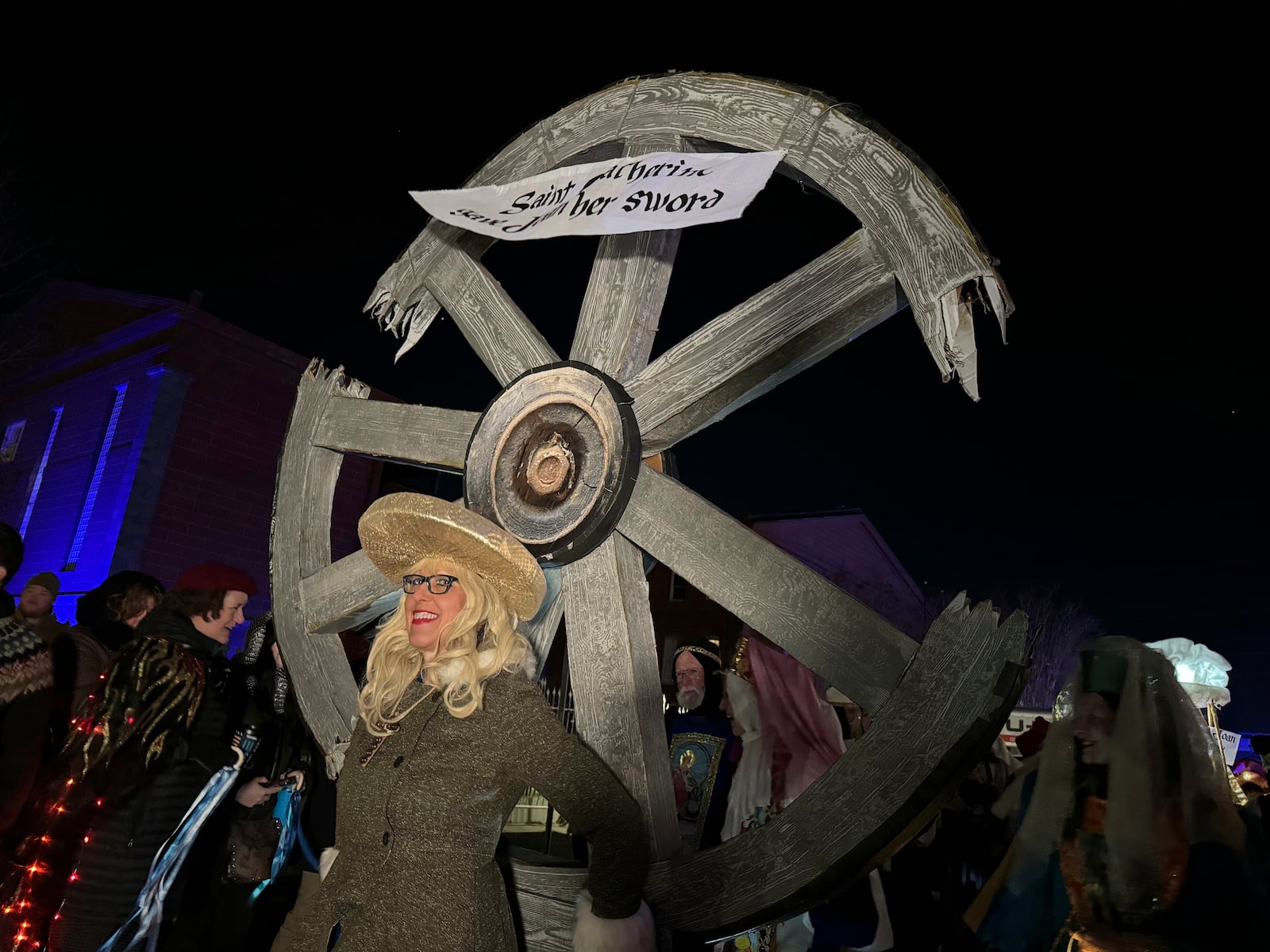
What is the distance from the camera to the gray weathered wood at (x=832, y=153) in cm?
212

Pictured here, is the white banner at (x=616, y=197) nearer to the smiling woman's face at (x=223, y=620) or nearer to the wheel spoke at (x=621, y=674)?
the wheel spoke at (x=621, y=674)

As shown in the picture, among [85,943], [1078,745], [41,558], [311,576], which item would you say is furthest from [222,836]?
[41,558]

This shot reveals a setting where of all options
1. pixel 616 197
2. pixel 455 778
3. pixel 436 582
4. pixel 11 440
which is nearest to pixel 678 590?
pixel 11 440

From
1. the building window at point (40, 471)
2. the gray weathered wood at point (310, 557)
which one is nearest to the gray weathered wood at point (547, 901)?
the gray weathered wood at point (310, 557)

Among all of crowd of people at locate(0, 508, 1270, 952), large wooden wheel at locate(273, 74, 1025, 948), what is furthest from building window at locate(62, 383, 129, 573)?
large wooden wheel at locate(273, 74, 1025, 948)

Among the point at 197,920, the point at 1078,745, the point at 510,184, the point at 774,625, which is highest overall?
the point at 510,184

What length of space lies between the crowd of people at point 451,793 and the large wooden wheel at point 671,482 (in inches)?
10.6

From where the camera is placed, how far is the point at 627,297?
275 centimetres

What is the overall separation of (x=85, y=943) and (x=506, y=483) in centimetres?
192

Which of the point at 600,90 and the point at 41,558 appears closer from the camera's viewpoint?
the point at 600,90

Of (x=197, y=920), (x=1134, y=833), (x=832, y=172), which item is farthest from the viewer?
(x=197, y=920)

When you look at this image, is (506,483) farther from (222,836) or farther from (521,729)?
(222,836)

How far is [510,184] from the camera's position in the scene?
2963 millimetres

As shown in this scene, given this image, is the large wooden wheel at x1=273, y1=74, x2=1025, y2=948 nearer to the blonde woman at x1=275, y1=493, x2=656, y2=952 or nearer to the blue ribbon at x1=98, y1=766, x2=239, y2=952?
the blonde woman at x1=275, y1=493, x2=656, y2=952
